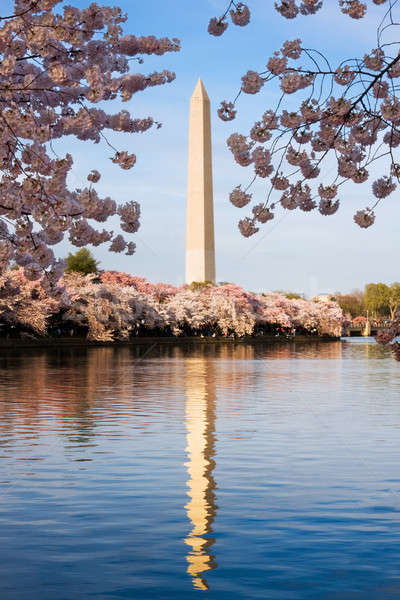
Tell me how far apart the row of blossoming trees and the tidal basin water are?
34.8 metres

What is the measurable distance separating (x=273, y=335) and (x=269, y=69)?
113 meters

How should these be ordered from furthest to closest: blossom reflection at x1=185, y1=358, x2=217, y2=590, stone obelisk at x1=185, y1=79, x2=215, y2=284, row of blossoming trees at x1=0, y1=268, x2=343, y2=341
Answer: stone obelisk at x1=185, y1=79, x2=215, y2=284 → row of blossoming trees at x1=0, y1=268, x2=343, y2=341 → blossom reflection at x1=185, y1=358, x2=217, y2=590

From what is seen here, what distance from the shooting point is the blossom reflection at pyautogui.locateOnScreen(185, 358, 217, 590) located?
8406mm

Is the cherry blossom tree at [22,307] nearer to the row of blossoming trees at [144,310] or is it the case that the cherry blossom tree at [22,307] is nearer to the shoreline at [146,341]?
the row of blossoming trees at [144,310]

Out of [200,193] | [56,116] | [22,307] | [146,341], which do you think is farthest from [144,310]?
[56,116]

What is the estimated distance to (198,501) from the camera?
36.9ft

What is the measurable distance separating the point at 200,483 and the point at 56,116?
5438mm

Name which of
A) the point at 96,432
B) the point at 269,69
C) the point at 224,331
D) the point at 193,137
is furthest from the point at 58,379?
the point at 224,331

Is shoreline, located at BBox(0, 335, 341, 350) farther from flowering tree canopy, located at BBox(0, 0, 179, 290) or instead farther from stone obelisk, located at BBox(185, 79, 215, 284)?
flowering tree canopy, located at BBox(0, 0, 179, 290)

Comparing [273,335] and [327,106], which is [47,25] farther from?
[273,335]

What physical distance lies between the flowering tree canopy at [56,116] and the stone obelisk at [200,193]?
255 feet

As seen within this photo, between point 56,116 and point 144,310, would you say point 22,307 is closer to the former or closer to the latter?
point 144,310

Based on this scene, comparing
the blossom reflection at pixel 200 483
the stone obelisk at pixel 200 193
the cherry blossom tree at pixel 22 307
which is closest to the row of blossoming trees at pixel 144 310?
the cherry blossom tree at pixel 22 307

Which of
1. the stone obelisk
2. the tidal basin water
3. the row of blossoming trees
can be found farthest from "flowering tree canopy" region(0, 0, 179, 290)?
the stone obelisk
